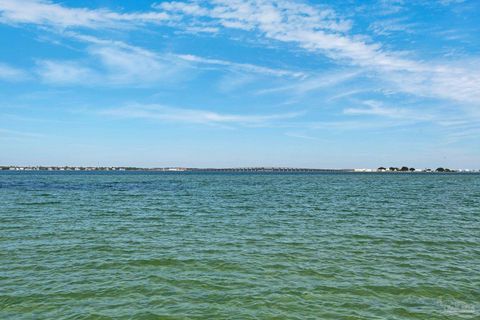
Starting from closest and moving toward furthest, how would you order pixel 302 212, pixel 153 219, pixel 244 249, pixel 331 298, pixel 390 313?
pixel 390 313, pixel 331 298, pixel 244 249, pixel 153 219, pixel 302 212

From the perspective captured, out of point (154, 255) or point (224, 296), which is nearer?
point (224, 296)

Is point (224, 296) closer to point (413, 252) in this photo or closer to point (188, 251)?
point (188, 251)

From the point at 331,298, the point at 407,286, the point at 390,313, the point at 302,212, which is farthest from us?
the point at 302,212

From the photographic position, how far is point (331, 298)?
13.4 m

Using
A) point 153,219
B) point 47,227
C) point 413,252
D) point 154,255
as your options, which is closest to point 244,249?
point 154,255

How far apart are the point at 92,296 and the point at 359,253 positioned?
543 inches

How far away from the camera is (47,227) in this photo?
28.2 metres

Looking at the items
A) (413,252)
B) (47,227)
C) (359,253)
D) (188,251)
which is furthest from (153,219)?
(413,252)

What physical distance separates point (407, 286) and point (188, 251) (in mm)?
→ 11301

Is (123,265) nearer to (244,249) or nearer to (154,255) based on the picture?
(154,255)
